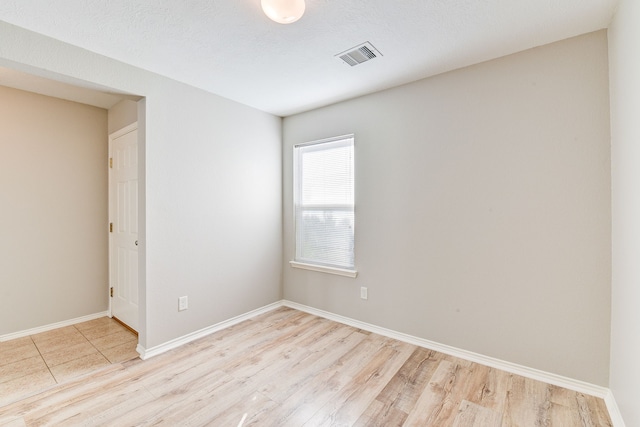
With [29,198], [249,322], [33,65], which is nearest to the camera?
[33,65]

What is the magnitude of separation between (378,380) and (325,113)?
105 inches

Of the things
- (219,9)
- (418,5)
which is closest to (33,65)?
(219,9)

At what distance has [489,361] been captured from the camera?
2.27 m

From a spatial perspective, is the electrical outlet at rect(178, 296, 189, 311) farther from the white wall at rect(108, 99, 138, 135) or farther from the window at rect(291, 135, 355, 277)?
the white wall at rect(108, 99, 138, 135)

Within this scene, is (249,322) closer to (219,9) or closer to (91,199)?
(91,199)

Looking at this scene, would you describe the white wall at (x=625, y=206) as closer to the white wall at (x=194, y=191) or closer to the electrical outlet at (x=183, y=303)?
the white wall at (x=194, y=191)

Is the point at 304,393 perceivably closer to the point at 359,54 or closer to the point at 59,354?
the point at 59,354

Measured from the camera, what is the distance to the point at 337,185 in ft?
10.6

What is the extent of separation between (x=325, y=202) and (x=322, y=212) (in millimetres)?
127

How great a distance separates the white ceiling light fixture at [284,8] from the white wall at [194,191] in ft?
4.95

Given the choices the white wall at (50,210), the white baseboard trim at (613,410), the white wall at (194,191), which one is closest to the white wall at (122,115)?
the white wall at (50,210)

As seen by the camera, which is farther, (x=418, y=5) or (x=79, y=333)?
(x=79, y=333)

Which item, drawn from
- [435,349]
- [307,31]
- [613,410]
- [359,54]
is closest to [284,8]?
[307,31]

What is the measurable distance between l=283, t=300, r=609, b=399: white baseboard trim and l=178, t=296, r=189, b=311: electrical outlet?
4.94ft
